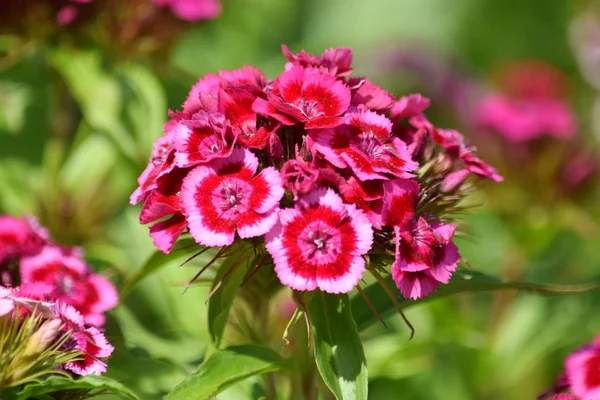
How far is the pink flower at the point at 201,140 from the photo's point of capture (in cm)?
143

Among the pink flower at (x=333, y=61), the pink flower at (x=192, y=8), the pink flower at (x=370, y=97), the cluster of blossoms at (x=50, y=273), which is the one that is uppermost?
the pink flower at (x=333, y=61)

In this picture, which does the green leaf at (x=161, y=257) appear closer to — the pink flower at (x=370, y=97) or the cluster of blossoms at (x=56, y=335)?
the cluster of blossoms at (x=56, y=335)

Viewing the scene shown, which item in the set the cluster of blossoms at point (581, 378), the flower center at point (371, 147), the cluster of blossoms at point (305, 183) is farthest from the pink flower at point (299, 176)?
the cluster of blossoms at point (581, 378)

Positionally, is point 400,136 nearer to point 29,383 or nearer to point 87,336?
point 87,336

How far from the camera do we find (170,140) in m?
1.56

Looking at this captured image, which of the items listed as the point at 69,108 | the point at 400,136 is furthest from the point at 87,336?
the point at 69,108

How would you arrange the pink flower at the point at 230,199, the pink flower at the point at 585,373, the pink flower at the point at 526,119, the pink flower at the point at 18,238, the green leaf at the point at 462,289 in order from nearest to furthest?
the pink flower at the point at 230,199 → the pink flower at the point at 585,373 → the green leaf at the point at 462,289 → the pink flower at the point at 18,238 → the pink flower at the point at 526,119

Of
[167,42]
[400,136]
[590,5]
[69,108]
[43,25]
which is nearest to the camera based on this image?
[400,136]

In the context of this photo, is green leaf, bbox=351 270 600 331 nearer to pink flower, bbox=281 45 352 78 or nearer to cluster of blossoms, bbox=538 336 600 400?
cluster of blossoms, bbox=538 336 600 400

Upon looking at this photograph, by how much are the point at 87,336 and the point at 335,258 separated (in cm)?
49

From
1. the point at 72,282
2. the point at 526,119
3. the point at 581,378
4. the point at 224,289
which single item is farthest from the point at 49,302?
the point at 526,119

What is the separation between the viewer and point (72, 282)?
1.77m

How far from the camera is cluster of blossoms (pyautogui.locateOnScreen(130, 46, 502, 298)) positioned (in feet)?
4.56

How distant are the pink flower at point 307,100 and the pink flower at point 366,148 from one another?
2 cm
